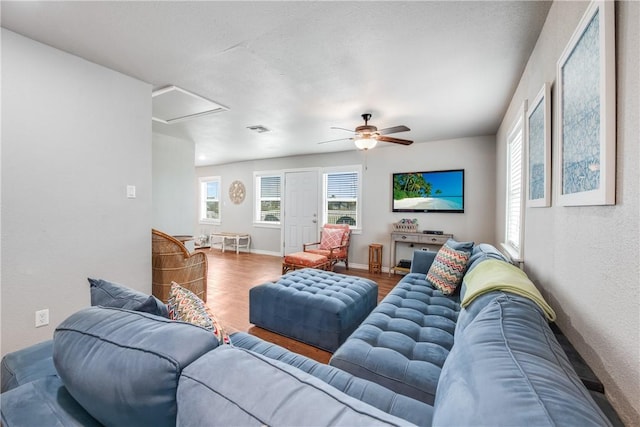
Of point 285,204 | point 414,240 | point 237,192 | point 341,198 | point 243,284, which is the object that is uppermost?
point 237,192

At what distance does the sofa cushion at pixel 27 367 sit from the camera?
38.7 inches

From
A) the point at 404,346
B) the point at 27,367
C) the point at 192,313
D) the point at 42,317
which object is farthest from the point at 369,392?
the point at 42,317

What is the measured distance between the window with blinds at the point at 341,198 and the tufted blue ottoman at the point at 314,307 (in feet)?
9.18

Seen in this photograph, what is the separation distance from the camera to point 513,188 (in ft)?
9.30

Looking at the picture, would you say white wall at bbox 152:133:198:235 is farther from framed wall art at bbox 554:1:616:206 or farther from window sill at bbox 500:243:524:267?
framed wall art at bbox 554:1:616:206

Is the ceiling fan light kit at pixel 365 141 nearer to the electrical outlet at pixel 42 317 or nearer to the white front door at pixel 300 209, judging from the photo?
the white front door at pixel 300 209

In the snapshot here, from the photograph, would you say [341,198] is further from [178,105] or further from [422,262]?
[178,105]

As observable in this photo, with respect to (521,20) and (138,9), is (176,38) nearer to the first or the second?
(138,9)

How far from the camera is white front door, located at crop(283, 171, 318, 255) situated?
588 centimetres

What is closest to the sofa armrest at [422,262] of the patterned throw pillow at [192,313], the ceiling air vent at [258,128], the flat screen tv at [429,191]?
the flat screen tv at [429,191]

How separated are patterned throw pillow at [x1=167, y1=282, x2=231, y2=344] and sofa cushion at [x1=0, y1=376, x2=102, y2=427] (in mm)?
355

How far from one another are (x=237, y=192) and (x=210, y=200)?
4.07 ft

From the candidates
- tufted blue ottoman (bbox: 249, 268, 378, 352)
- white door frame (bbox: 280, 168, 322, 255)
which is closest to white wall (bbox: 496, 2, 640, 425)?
tufted blue ottoman (bbox: 249, 268, 378, 352)

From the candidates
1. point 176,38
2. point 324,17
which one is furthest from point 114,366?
point 176,38
